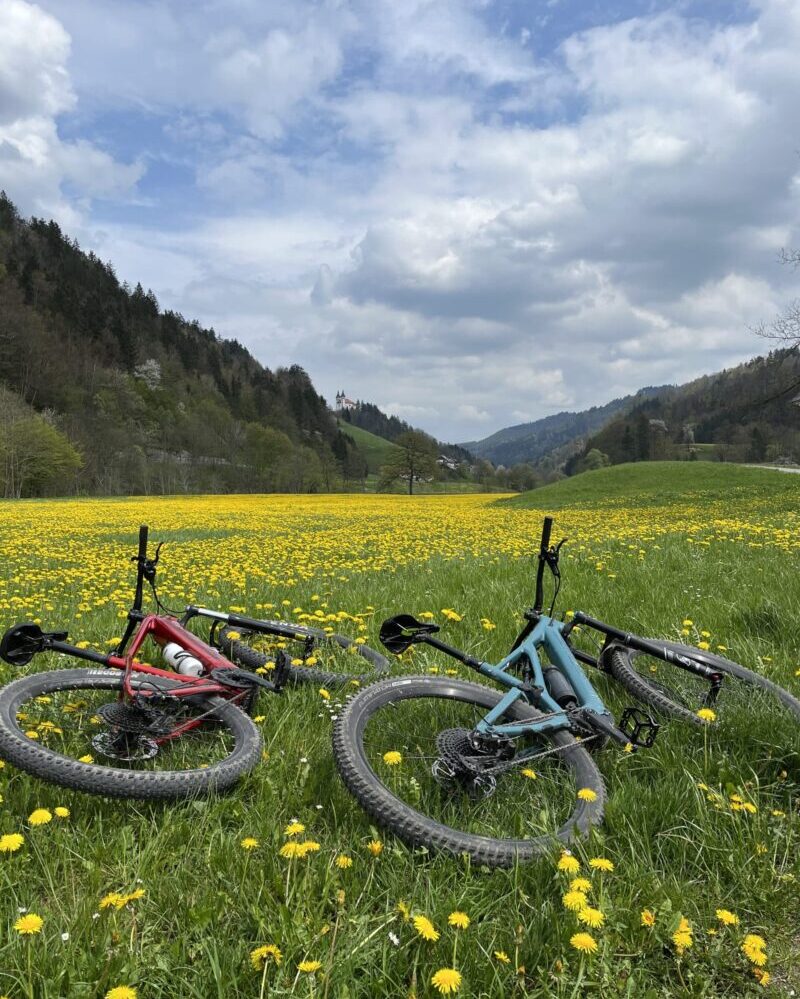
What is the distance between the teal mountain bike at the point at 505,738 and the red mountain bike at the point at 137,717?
31.0 inches

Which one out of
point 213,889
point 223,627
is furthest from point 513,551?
point 213,889

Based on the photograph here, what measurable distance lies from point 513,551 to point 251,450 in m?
89.9

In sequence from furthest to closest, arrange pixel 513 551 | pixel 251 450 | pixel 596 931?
pixel 251 450 → pixel 513 551 → pixel 596 931

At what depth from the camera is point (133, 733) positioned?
3459 millimetres

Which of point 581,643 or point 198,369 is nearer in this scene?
point 581,643

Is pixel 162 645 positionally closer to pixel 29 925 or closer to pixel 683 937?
pixel 29 925

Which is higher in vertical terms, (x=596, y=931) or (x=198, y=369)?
(x=198, y=369)

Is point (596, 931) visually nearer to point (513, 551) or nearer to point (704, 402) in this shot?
point (513, 551)

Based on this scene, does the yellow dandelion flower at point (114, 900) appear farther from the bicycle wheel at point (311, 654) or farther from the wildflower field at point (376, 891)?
the bicycle wheel at point (311, 654)

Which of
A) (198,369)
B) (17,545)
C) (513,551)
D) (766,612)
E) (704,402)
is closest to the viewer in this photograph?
(766,612)

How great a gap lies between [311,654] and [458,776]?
2.17m

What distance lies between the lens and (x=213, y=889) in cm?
236

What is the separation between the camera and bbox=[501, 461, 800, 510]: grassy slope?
109 ft

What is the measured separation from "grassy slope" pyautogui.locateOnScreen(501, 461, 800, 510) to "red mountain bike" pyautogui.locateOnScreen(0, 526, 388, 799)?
1250 inches
